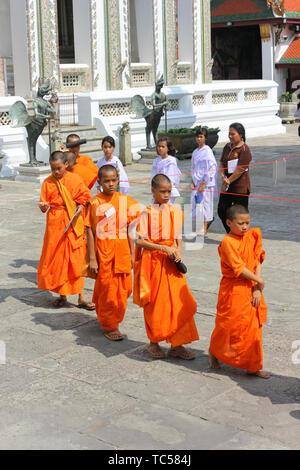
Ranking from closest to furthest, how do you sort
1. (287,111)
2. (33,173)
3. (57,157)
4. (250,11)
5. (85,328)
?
(85,328) → (57,157) → (33,173) → (287,111) → (250,11)

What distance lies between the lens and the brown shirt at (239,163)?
29.7 feet

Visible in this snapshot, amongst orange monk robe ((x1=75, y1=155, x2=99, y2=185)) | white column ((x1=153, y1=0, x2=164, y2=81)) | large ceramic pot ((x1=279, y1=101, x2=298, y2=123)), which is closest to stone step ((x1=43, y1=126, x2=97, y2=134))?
white column ((x1=153, y1=0, x2=164, y2=81))

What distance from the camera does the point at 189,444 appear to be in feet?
14.7

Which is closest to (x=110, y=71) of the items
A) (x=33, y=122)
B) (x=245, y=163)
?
(x=33, y=122)

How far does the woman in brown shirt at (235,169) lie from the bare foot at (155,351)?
11.5ft

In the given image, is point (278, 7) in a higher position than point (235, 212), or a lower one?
higher

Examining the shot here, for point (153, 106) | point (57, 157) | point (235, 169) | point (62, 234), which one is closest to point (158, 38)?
point (153, 106)

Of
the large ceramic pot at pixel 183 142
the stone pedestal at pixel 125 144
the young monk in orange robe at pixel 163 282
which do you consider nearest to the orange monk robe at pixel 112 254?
the young monk in orange robe at pixel 163 282

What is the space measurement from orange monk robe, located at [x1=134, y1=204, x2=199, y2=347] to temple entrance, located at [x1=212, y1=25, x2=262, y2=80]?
28.0 m

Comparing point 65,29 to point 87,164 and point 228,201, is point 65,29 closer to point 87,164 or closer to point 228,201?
point 228,201

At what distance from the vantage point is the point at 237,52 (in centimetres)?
3300

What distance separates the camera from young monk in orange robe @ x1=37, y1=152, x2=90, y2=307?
7.38 m

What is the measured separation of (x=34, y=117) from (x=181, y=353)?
10.5 metres

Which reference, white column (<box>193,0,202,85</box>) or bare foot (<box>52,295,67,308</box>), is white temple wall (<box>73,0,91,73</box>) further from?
bare foot (<box>52,295,67,308</box>)
